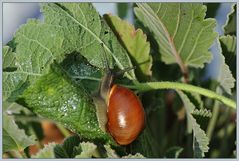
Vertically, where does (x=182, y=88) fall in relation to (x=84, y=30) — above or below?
below

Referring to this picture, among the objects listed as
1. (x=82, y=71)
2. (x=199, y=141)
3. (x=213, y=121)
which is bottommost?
(x=213, y=121)

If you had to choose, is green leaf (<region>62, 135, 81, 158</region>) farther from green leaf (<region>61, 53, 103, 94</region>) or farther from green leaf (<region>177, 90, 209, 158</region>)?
green leaf (<region>177, 90, 209, 158</region>)

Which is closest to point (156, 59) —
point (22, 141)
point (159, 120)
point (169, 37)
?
point (169, 37)

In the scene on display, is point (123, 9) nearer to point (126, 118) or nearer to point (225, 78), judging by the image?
point (225, 78)

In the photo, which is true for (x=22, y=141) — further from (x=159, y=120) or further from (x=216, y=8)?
(x=216, y=8)

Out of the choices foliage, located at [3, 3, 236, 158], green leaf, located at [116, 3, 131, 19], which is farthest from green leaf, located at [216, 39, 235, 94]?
green leaf, located at [116, 3, 131, 19]

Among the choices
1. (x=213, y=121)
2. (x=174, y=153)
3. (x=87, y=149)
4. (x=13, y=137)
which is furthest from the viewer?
(x=213, y=121)

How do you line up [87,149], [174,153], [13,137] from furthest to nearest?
1. [174,153]
2. [13,137]
3. [87,149]

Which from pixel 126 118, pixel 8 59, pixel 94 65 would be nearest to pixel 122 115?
pixel 126 118
